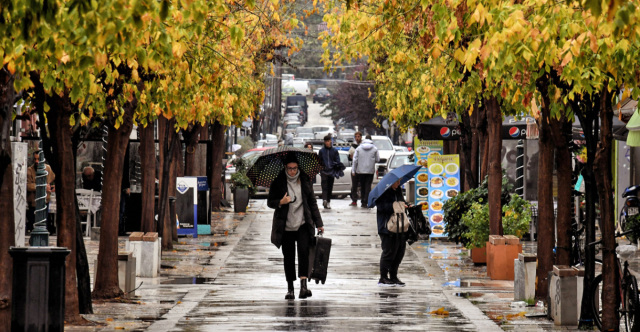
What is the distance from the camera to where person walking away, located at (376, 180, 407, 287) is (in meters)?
16.0

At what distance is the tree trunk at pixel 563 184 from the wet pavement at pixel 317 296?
77 centimetres

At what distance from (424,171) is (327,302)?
10982 millimetres

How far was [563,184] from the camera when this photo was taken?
12859 millimetres

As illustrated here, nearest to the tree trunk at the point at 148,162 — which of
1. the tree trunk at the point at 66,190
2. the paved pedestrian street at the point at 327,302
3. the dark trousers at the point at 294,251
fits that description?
the paved pedestrian street at the point at 327,302

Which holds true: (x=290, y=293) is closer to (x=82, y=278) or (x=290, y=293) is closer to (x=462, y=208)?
(x=82, y=278)

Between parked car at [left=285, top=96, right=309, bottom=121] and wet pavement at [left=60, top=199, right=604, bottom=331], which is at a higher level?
parked car at [left=285, top=96, right=309, bottom=121]

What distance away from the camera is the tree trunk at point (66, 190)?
11.6 meters

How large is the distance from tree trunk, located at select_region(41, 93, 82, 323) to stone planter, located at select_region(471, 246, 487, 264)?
8.31 meters

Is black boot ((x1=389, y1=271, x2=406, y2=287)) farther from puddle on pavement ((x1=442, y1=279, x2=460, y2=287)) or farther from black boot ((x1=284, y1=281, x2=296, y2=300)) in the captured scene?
black boot ((x1=284, y1=281, x2=296, y2=300))

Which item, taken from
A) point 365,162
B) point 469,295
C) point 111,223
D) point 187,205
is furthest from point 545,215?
point 365,162

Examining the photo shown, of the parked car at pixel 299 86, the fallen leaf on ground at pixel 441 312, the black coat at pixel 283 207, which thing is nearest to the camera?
the fallen leaf on ground at pixel 441 312

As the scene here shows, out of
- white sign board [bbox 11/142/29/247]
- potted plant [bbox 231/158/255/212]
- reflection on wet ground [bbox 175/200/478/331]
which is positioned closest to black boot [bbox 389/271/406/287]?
reflection on wet ground [bbox 175/200/478/331]

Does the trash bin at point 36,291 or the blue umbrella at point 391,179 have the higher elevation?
the blue umbrella at point 391,179

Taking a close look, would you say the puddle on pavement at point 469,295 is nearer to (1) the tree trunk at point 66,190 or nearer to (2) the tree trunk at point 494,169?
(2) the tree trunk at point 494,169
